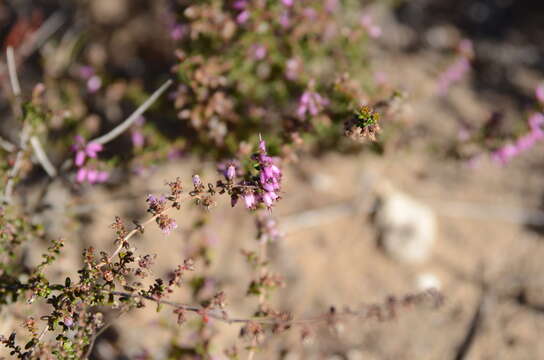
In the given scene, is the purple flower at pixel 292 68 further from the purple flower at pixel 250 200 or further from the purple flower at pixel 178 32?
the purple flower at pixel 250 200

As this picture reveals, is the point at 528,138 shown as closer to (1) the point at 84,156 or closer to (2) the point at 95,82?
(1) the point at 84,156

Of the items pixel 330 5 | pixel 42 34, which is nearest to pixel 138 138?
pixel 330 5

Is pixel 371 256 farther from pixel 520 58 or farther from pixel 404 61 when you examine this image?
pixel 520 58

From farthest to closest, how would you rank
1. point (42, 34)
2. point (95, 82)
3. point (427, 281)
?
point (42, 34)
point (427, 281)
point (95, 82)

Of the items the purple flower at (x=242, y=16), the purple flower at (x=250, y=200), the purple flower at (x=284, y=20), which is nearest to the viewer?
the purple flower at (x=250, y=200)

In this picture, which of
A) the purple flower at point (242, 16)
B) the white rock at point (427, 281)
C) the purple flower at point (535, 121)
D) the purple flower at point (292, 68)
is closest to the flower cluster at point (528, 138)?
the purple flower at point (535, 121)
